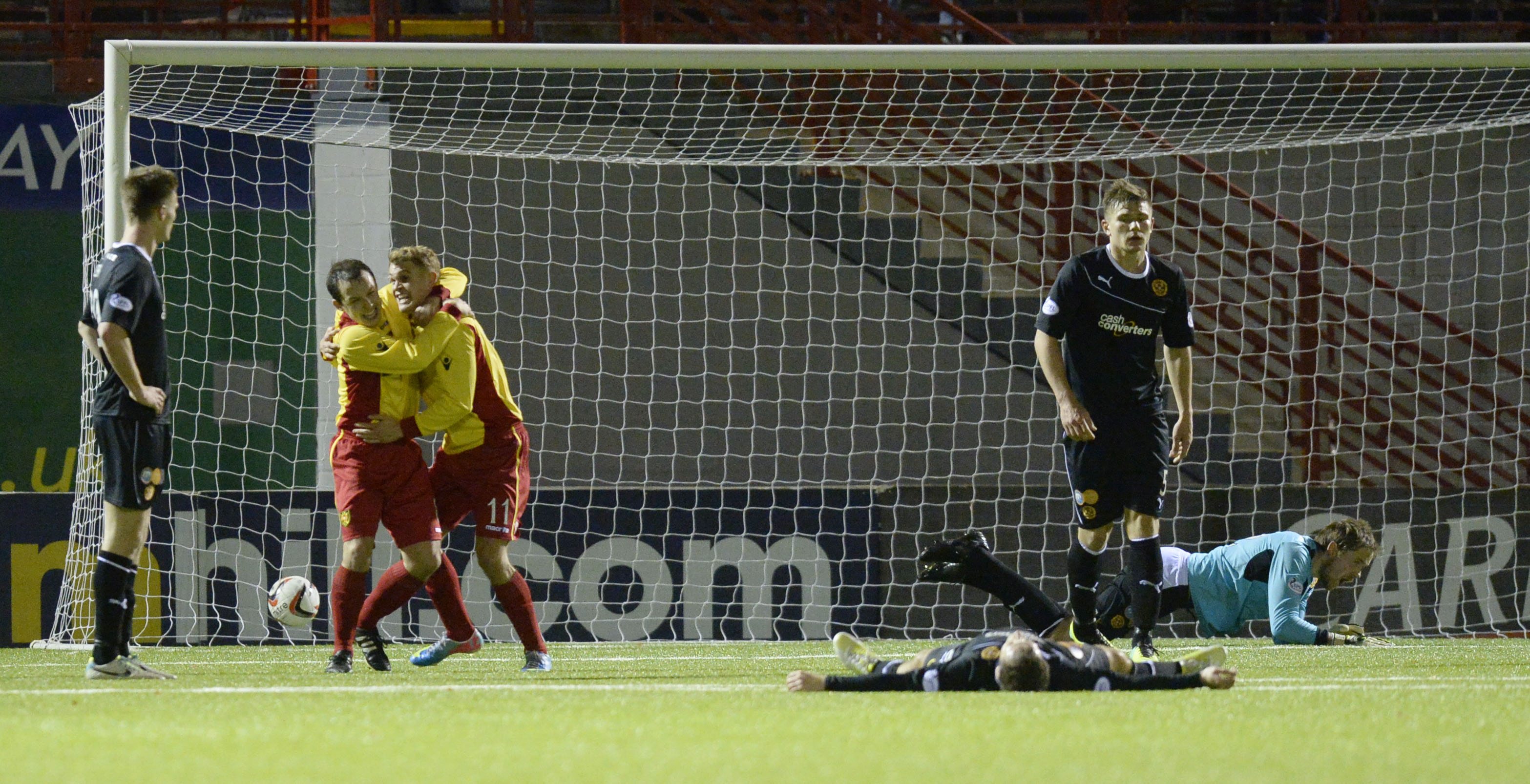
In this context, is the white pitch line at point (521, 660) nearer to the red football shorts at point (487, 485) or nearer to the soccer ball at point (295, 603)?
the soccer ball at point (295, 603)

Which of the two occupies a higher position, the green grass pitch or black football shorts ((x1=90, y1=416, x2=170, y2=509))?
black football shorts ((x1=90, y1=416, x2=170, y2=509))

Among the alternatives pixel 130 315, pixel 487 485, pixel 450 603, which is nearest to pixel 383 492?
pixel 487 485

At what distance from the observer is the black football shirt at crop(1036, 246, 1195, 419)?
17.0 ft

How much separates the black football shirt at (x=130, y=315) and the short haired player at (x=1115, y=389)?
2696 millimetres

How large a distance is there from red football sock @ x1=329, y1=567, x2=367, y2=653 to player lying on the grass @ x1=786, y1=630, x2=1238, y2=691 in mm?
1702

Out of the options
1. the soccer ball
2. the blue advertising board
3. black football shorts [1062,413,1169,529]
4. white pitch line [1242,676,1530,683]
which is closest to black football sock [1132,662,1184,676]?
white pitch line [1242,676,1530,683]

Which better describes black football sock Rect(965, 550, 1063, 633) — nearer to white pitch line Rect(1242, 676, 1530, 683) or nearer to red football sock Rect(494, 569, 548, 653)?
white pitch line Rect(1242, 676, 1530, 683)

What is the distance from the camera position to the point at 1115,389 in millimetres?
5191

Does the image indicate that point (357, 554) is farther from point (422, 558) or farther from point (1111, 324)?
point (1111, 324)

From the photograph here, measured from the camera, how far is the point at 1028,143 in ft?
28.9

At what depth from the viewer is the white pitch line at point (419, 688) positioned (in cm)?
412

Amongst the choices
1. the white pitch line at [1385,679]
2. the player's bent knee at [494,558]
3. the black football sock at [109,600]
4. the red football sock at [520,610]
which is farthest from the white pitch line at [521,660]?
the white pitch line at [1385,679]

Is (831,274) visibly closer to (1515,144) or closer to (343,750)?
(1515,144)

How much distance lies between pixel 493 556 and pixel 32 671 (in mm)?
1515
